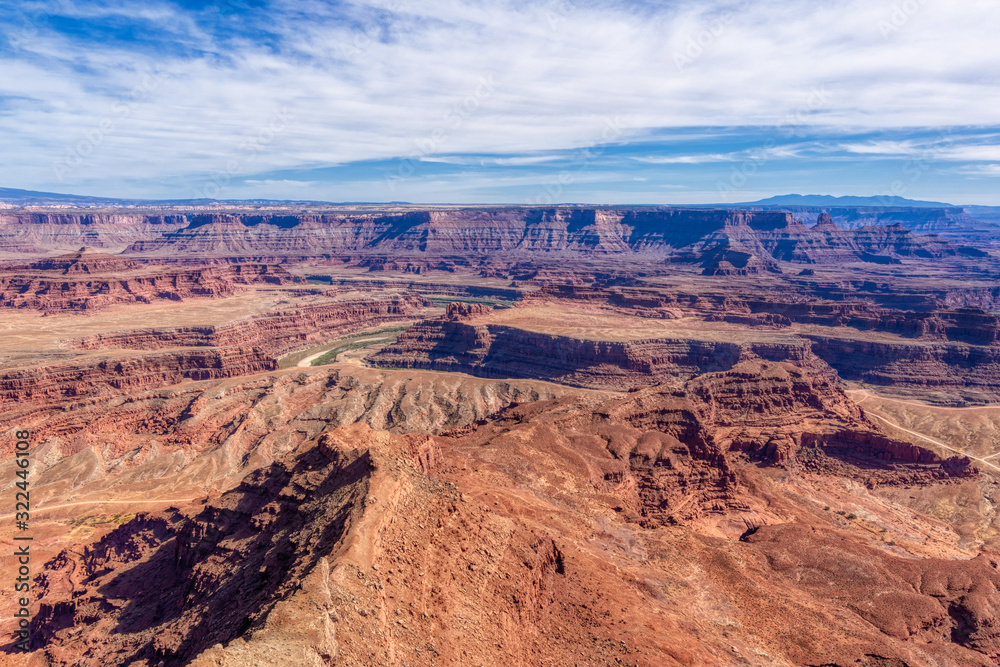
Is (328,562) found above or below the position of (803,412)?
above

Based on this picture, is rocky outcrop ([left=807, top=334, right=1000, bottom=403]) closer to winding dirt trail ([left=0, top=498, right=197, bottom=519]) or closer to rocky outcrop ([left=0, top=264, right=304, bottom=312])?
winding dirt trail ([left=0, top=498, right=197, bottom=519])

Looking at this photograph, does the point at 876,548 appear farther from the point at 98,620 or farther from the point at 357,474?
the point at 98,620

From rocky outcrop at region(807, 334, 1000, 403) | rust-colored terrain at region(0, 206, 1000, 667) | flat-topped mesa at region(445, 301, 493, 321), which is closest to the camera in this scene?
rust-colored terrain at region(0, 206, 1000, 667)

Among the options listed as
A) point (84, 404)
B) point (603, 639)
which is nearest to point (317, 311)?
point (84, 404)

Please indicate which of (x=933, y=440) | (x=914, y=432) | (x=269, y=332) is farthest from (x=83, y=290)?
(x=933, y=440)

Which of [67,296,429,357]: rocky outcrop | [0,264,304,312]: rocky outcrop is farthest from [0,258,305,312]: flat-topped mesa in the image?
[67,296,429,357]: rocky outcrop

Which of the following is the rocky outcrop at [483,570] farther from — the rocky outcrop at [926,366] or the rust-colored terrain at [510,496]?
the rocky outcrop at [926,366]
